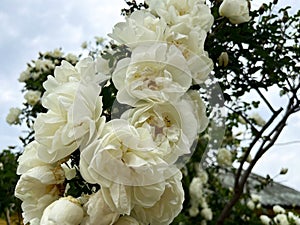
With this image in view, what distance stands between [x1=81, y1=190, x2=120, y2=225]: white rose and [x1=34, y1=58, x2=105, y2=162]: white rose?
9 centimetres

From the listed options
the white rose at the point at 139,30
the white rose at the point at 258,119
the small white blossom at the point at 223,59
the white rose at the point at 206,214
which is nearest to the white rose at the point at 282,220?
the white rose at the point at 206,214

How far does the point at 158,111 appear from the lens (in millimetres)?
702

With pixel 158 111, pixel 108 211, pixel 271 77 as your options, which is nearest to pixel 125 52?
pixel 158 111

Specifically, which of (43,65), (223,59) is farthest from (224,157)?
(223,59)

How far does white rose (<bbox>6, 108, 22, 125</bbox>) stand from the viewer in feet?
10.5

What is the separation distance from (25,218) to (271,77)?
113 cm

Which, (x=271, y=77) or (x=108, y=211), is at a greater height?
(x=271, y=77)

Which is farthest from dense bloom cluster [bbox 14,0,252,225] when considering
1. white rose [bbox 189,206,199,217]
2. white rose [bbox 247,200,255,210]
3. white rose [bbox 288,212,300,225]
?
white rose [bbox 247,200,255,210]

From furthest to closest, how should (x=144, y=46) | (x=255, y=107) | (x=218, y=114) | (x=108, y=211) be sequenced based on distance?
1. (x=255, y=107)
2. (x=218, y=114)
3. (x=144, y=46)
4. (x=108, y=211)

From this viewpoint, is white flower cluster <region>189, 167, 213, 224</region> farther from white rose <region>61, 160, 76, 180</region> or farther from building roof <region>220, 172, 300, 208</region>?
white rose <region>61, 160, 76, 180</region>

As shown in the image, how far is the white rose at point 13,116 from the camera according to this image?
319cm

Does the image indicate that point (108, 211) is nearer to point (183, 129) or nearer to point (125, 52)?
point (183, 129)

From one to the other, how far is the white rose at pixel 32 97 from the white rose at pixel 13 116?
0.92 feet

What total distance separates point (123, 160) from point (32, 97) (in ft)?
7.86
